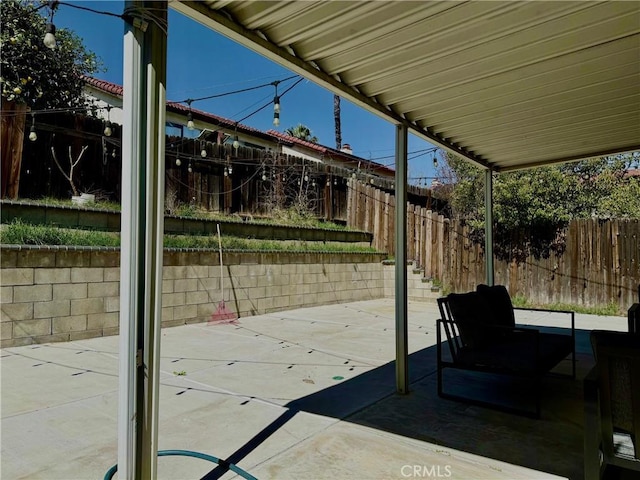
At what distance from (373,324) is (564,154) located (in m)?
3.51

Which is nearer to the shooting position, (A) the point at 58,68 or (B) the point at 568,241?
(A) the point at 58,68

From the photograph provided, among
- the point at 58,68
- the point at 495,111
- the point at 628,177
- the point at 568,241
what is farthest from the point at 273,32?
the point at 628,177

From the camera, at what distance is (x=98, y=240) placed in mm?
5434

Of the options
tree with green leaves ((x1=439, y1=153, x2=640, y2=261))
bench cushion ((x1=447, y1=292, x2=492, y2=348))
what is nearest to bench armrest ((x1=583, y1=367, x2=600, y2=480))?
bench cushion ((x1=447, y1=292, x2=492, y2=348))

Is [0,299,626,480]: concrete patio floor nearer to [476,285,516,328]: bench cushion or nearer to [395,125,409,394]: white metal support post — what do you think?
[395,125,409,394]: white metal support post

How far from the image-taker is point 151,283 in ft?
5.34

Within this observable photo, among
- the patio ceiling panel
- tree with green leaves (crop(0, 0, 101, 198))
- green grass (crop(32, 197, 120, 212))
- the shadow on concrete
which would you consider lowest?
the shadow on concrete

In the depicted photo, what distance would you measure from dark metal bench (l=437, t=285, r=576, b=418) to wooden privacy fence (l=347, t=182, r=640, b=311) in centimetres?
498

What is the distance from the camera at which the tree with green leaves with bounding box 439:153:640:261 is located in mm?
8445

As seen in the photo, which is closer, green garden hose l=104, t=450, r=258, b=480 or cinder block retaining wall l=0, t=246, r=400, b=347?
green garden hose l=104, t=450, r=258, b=480

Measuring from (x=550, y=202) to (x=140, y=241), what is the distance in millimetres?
9152

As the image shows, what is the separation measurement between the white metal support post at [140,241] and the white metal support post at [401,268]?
2.11 metres

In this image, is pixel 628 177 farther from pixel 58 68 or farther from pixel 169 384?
pixel 58 68

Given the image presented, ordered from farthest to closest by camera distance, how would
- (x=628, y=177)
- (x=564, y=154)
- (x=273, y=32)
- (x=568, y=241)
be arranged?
(x=628, y=177)
(x=568, y=241)
(x=564, y=154)
(x=273, y=32)
